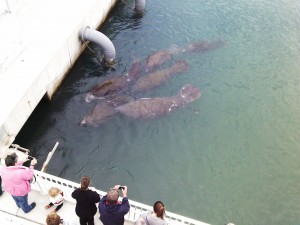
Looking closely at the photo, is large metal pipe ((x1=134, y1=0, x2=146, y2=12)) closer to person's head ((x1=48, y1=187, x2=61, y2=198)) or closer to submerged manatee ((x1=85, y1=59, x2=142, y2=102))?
submerged manatee ((x1=85, y1=59, x2=142, y2=102))

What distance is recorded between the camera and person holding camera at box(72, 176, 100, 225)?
6.43 m

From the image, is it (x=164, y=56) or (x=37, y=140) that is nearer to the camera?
(x=37, y=140)

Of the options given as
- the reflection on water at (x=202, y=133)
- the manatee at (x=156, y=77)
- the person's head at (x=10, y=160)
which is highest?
the person's head at (x=10, y=160)

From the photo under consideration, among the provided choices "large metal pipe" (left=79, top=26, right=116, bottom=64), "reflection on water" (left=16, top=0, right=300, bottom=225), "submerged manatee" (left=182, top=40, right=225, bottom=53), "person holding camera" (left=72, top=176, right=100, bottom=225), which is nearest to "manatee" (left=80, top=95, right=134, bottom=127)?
"reflection on water" (left=16, top=0, right=300, bottom=225)

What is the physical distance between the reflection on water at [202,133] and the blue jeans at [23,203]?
302cm

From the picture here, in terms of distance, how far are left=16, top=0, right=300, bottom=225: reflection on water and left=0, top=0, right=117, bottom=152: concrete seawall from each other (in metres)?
1.01

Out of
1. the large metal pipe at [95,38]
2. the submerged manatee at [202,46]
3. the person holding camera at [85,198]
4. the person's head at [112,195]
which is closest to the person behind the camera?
the person's head at [112,195]

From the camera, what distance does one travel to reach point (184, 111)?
42.1 feet

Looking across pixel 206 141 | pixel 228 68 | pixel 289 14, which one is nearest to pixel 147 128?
pixel 206 141

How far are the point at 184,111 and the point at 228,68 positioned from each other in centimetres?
365

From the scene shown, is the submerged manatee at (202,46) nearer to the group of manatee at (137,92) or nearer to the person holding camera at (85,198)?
the group of manatee at (137,92)

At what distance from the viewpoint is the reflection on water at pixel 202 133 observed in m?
10.6

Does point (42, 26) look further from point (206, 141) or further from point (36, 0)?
point (206, 141)

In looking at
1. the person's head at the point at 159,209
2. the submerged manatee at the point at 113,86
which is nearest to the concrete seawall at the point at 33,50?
the submerged manatee at the point at 113,86
